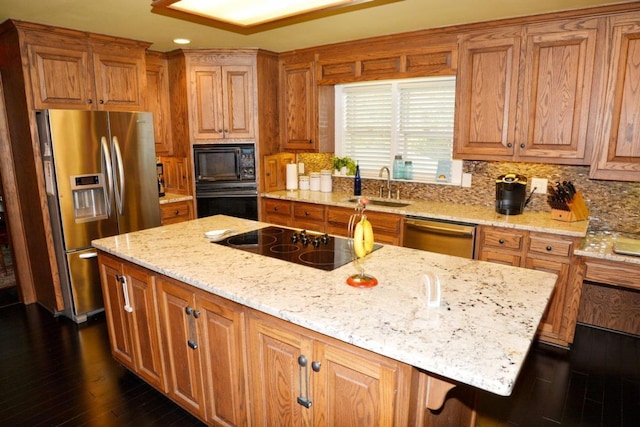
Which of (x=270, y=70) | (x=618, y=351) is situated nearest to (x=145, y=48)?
(x=270, y=70)

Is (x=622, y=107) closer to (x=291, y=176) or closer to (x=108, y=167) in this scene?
(x=291, y=176)

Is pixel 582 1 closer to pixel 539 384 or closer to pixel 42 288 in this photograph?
pixel 539 384

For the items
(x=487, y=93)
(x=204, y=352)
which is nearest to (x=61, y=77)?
(x=204, y=352)

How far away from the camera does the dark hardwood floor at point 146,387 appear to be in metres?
Answer: 2.30

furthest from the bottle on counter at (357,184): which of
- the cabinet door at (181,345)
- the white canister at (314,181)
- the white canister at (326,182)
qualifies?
the cabinet door at (181,345)

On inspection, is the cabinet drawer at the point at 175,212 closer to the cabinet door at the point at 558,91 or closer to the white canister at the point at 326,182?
the white canister at the point at 326,182

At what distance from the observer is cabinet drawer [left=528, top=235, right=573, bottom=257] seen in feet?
9.43

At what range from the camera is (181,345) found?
210cm

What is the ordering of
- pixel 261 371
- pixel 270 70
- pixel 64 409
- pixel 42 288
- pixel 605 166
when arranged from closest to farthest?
pixel 261 371 < pixel 64 409 < pixel 605 166 < pixel 42 288 < pixel 270 70

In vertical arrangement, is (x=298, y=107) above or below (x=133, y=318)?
above

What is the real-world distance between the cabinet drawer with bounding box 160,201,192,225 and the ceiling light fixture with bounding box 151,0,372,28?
259 centimetres

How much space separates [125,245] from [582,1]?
3.25 meters

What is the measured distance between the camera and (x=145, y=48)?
12.5ft

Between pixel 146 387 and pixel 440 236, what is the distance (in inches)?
93.8
